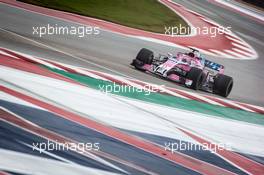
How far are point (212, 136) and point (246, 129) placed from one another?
1.43 m

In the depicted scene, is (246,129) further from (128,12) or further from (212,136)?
(128,12)

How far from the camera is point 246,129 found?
422 inches

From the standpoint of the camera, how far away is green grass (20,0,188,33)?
14.0 m

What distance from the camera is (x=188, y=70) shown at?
1154 centimetres

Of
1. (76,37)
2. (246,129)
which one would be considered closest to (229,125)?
(246,129)
